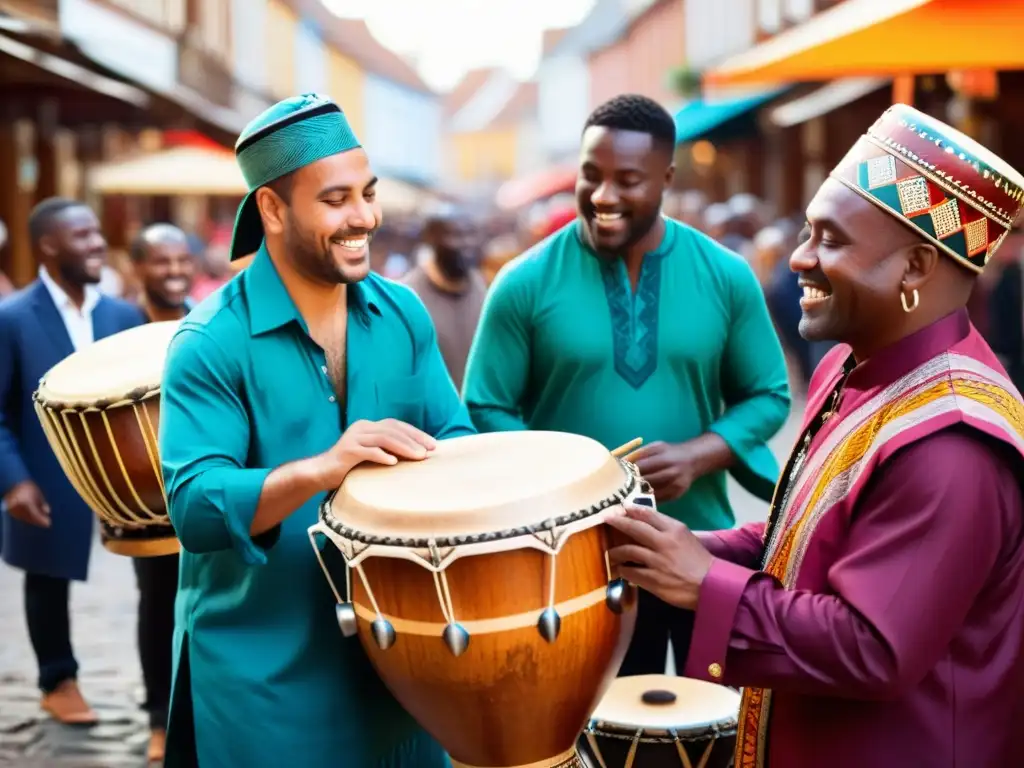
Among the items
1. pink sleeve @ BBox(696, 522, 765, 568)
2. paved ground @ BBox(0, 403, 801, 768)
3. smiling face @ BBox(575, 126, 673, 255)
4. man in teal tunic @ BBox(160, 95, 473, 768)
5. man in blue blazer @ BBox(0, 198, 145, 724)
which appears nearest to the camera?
man in teal tunic @ BBox(160, 95, 473, 768)

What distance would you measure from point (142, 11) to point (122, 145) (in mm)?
2109

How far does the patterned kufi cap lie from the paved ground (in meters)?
3.68

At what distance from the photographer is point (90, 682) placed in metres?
5.81

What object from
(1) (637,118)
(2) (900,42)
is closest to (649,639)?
(1) (637,118)

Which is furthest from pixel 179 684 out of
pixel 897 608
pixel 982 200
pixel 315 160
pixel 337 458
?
pixel 982 200

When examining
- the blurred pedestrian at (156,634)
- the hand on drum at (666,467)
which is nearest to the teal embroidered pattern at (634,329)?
the hand on drum at (666,467)

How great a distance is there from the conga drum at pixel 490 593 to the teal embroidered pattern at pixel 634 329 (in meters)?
1.27

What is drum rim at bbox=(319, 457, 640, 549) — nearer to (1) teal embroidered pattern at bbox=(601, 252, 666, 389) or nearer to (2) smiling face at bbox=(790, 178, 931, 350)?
(2) smiling face at bbox=(790, 178, 931, 350)

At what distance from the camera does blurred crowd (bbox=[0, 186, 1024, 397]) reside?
701 centimetres

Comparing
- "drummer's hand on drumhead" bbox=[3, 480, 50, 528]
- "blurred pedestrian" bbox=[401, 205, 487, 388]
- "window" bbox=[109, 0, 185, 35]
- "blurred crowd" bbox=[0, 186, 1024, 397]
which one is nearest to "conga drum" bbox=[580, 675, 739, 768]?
"drummer's hand on drumhead" bbox=[3, 480, 50, 528]

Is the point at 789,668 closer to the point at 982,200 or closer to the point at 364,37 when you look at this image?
the point at 982,200

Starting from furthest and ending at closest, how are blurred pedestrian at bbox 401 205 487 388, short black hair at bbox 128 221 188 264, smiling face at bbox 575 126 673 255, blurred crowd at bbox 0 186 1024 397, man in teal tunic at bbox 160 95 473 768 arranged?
1. blurred crowd at bbox 0 186 1024 397
2. blurred pedestrian at bbox 401 205 487 388
3. short black hair at bbox 128 221 188 264
4. smiling face at bbox 575 126 673 255
5. man in teal tunic at bbox 160 95 473 768

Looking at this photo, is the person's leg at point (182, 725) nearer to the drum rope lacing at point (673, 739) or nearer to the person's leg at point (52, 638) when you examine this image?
the drum rope lacing at point (673, 739)

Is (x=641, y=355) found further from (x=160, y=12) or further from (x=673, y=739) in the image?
(x=160, y=12)
